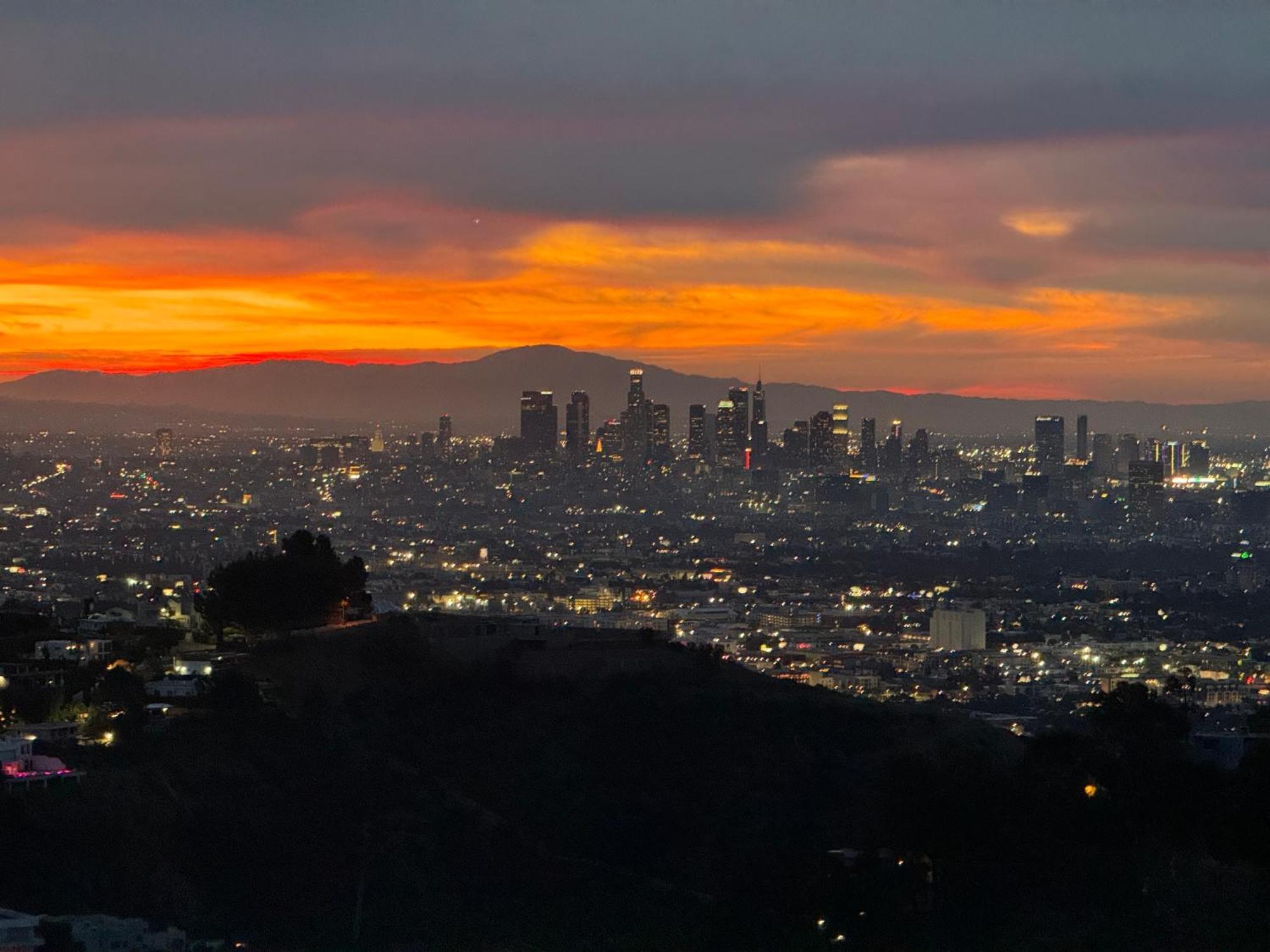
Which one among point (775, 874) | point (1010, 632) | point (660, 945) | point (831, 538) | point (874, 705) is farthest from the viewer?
point (831, 538)

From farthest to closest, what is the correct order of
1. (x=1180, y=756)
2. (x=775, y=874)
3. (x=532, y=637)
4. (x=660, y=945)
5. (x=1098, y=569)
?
(x=1098, y=569)
(x=532, y=637)
(x=1180, y=756)
(x=775, y=874)
(x=660, y=945)

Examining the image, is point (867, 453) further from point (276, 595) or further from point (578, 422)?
point (276, 595)

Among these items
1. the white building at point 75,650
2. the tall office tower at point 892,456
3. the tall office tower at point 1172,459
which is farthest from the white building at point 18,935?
the tall office tower at point 1172,459

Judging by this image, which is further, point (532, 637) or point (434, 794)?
point (532, 637)

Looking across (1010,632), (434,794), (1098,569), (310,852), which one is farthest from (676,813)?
(1098,569)

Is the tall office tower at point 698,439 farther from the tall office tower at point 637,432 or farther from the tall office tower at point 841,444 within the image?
the tall office tower at point 841,444

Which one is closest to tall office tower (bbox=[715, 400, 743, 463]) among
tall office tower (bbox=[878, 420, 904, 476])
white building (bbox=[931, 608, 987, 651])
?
tall office tower (bbox=[878, 420, 904, 476])

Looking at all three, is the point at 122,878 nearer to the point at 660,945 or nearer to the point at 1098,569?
the point at 660,945
